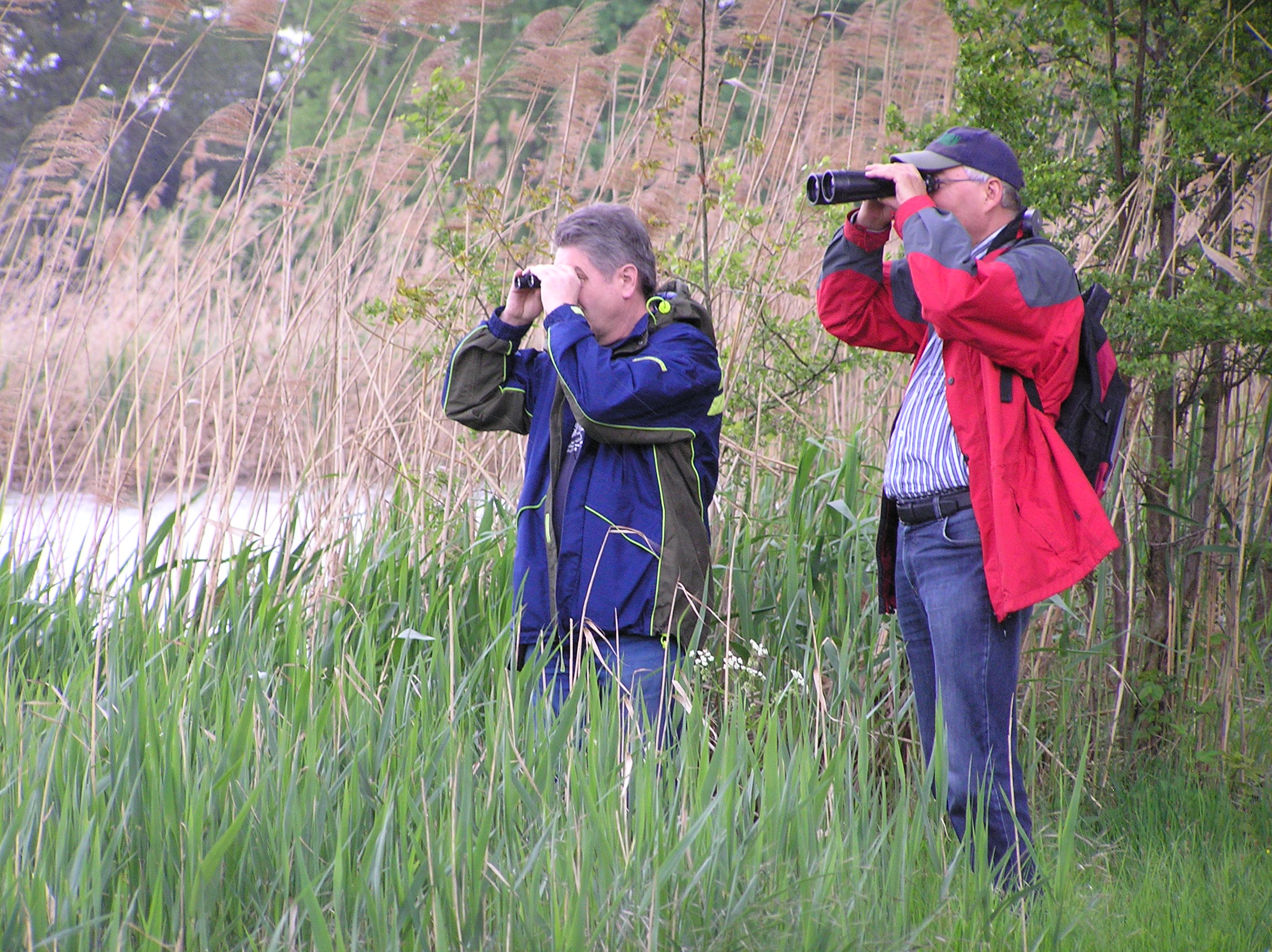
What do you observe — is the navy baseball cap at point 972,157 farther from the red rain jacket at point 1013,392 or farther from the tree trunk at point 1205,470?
the tree trunk at point 1205,470

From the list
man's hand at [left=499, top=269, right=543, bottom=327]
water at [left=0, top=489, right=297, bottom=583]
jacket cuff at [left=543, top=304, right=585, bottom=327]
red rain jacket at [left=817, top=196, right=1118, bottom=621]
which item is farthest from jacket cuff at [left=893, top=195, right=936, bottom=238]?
water at [left=0, top=489, right=297, bottom=583]

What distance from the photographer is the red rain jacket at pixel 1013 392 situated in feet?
6.29

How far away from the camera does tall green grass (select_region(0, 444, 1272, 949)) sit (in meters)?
1.52

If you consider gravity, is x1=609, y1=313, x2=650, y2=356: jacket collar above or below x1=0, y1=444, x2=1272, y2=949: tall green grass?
above

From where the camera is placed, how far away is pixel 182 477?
112 inches

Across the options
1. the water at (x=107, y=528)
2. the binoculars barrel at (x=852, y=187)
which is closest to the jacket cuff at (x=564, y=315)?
the binoculars barrel at (x=852, y=187)

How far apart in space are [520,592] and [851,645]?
81cm

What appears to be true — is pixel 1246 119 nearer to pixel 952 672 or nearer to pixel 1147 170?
pixel 1147 170

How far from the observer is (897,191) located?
2105 mm

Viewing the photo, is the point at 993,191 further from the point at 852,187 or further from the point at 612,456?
the point at 612,456

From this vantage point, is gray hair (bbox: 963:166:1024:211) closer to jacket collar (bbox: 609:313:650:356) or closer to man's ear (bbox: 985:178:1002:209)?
man's ear (bbox: 985:178:1002:209)

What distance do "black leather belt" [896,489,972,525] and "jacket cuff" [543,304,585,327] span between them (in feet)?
2.48

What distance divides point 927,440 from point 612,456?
64 cm

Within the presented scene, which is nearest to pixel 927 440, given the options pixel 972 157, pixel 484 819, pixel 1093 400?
pixel 1093 400
